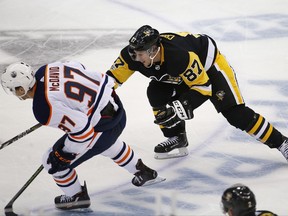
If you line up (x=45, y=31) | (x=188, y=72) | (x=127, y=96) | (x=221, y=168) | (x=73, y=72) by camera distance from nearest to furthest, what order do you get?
(x=73, y=72)
(x=188, y=72)
(x=221, y=168)
(x=127, y=96)
(x=45, y=31)

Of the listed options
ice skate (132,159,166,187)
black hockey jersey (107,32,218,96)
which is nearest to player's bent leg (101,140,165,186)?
ice skate (132,159,166,187)

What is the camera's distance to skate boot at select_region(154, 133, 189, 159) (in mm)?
4762

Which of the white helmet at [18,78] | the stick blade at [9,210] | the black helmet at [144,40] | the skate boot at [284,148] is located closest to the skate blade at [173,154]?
the skate boot at [284,148]

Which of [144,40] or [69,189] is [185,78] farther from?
[69,189]

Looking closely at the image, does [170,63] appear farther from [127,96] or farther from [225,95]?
[127,96]

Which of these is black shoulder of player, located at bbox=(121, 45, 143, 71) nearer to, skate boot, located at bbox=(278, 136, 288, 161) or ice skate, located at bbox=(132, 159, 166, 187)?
ice skate, located at bbox=(132, 159, 166, 187)

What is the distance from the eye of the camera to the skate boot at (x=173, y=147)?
4.76m

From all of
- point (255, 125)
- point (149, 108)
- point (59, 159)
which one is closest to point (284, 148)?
point (255, 125)

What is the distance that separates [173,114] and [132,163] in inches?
14.8

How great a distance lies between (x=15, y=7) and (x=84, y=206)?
420 cm

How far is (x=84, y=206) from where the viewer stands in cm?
397

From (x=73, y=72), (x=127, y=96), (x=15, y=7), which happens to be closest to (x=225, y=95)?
(x=73, y=72)

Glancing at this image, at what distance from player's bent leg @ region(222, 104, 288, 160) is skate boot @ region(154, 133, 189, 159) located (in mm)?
482

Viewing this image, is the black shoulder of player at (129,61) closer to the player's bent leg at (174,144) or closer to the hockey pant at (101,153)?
the hockey pant at (101,153)
